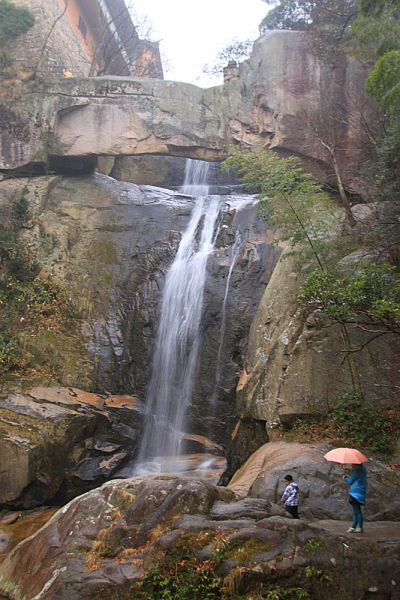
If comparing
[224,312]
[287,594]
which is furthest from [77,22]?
[287,594]

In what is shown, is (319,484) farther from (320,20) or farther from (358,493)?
(320,20)

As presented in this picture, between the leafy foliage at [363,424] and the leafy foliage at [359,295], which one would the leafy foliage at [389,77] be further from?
the leafy foliage at [363,424]

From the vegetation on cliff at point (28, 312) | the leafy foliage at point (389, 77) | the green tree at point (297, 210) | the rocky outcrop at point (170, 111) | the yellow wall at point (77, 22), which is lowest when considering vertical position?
the vegetation on cliff at point (28, 312)

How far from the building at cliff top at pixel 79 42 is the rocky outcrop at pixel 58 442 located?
14.6 m

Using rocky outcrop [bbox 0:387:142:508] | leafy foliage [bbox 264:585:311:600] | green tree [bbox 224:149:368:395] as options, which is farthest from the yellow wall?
leafy foliage [bbox 264:585:311:600]

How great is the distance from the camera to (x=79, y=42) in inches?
936

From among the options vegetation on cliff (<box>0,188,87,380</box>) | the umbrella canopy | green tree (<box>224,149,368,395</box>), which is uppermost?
green tree (<box>224,149,368,395</box>)

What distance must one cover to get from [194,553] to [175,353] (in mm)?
8933

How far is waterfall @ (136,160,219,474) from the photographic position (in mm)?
13344

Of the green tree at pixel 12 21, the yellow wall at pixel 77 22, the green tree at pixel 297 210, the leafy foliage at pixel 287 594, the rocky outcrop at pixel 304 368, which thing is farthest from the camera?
the yellow wall at pixel 77 22

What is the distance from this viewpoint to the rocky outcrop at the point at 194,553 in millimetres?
5629

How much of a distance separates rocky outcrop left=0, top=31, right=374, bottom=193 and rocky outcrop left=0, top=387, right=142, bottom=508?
10588 mm

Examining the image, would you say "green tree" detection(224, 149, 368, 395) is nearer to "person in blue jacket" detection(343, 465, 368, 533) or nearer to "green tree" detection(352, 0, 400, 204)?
"green tree" detection(352, 0, 400, 204)

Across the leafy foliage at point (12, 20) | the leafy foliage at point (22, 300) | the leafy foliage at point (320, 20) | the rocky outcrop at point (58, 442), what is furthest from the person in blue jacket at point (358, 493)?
the leafy foliage at point (12, 20)
